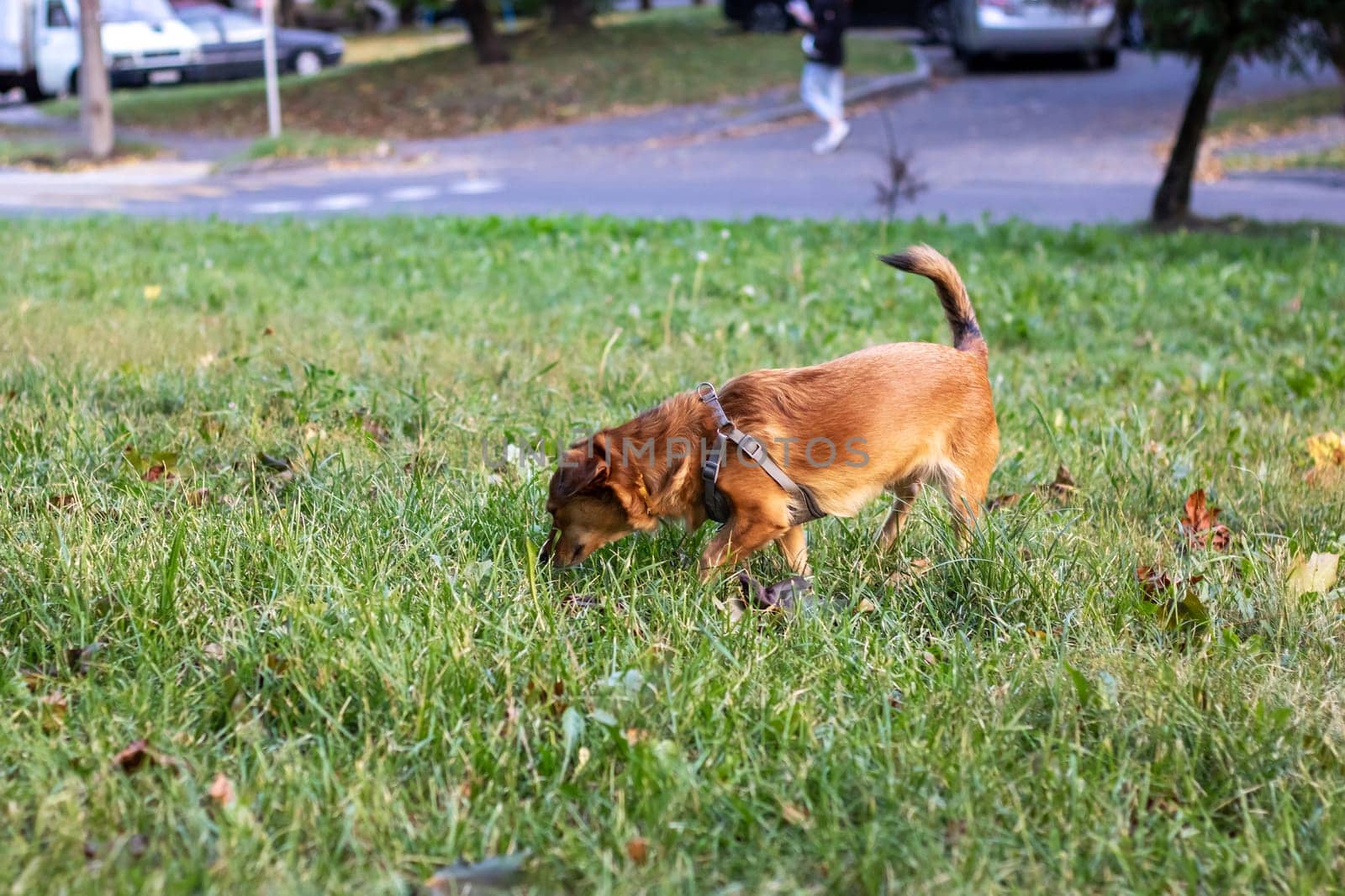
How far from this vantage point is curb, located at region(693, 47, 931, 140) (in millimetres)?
19484

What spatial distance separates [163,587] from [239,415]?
70.1 inches

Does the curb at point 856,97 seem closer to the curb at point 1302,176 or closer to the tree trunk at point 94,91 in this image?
the curb at point 1302,176

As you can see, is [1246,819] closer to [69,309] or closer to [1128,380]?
[1128,380]

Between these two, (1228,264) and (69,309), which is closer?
(69,309)

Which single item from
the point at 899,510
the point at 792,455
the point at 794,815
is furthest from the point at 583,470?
the point at 794,815

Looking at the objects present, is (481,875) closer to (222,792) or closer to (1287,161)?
(222,792)

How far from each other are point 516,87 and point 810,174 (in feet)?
32.2

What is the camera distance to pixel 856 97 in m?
21.2

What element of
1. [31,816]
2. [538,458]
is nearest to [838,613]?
[538,458]

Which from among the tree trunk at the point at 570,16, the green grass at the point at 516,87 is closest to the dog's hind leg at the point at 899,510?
the green grass at the point at 516,87

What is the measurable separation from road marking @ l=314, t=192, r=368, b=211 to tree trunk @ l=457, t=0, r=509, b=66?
1127cm

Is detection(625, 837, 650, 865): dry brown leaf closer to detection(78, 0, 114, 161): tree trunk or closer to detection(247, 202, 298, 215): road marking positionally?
detection(247, 202, 298, 215): road marking

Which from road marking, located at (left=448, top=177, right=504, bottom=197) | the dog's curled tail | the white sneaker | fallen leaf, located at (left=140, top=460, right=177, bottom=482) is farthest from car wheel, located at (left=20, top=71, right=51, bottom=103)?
the dog's curled tail

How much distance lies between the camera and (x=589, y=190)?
14.4m
